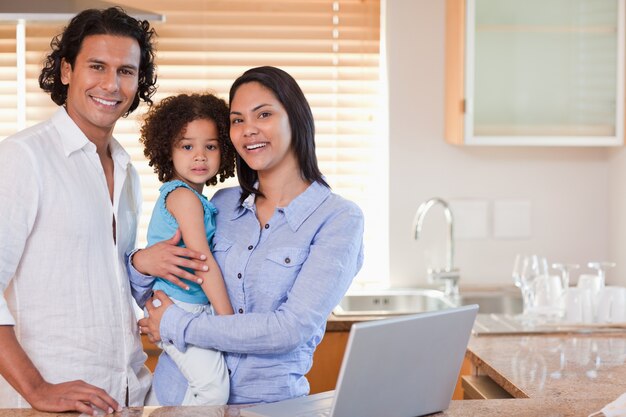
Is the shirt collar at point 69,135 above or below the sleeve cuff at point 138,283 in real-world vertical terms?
above

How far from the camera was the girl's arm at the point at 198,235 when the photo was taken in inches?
80.5

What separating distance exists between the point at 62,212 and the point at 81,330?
10.4 inches

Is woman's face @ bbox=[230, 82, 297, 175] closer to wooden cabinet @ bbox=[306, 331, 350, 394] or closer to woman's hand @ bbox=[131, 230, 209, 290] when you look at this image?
woman's hand @ bbox=[131, 230, 209, 290]

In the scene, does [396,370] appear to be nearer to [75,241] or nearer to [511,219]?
[75,241]

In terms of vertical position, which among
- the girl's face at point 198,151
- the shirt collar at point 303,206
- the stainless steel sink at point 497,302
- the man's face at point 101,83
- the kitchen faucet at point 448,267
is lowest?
the stainless steel sink at point 497,302

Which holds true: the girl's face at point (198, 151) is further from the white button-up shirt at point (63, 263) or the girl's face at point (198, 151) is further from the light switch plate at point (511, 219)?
the light switch plate at point (511, 219)

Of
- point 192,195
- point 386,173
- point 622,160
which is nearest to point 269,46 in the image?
point 386,173

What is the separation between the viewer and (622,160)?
3.74 metres

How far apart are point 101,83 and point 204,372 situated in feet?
2.23

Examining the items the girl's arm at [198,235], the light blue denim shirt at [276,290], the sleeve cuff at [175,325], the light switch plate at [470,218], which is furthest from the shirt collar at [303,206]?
the light switch plate at [470,218]

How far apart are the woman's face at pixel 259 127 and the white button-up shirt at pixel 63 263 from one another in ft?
1.12

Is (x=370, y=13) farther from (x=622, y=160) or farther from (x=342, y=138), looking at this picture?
(x=622, y=160)

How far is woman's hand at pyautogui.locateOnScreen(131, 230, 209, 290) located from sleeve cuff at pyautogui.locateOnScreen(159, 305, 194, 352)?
0.08 m

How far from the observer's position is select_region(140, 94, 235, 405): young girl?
6.82 feet
